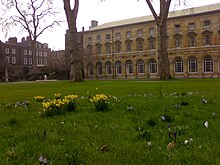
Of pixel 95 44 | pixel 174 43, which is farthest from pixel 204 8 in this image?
pixel 95 44

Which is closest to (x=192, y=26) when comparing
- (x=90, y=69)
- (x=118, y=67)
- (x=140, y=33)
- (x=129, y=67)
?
(x=140, y=33)

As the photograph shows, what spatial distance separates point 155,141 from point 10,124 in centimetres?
290

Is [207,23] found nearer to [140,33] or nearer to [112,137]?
[140,33]

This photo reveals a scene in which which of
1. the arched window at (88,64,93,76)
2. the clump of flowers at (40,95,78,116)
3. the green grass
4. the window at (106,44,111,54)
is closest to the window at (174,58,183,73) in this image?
the window at (106,44,111,54)

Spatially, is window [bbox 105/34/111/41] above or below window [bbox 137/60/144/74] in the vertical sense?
above

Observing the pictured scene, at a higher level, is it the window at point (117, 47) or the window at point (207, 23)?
the window at point (207, 23)

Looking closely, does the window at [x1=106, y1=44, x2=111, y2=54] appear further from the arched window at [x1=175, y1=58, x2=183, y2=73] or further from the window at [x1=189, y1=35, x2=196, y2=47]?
the window at [x1=189, y1=35, x2=196, y2=47]

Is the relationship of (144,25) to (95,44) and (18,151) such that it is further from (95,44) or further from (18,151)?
(18,151)

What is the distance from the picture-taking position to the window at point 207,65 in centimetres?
6185

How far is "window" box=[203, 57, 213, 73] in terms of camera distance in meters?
61.8

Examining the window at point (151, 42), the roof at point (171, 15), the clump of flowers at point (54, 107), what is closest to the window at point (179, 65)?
the window at point (151, 42)

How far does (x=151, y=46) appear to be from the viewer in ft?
237

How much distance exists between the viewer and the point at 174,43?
68625 mm

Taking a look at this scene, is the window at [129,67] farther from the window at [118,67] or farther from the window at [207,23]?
→ the window at [207,23]
